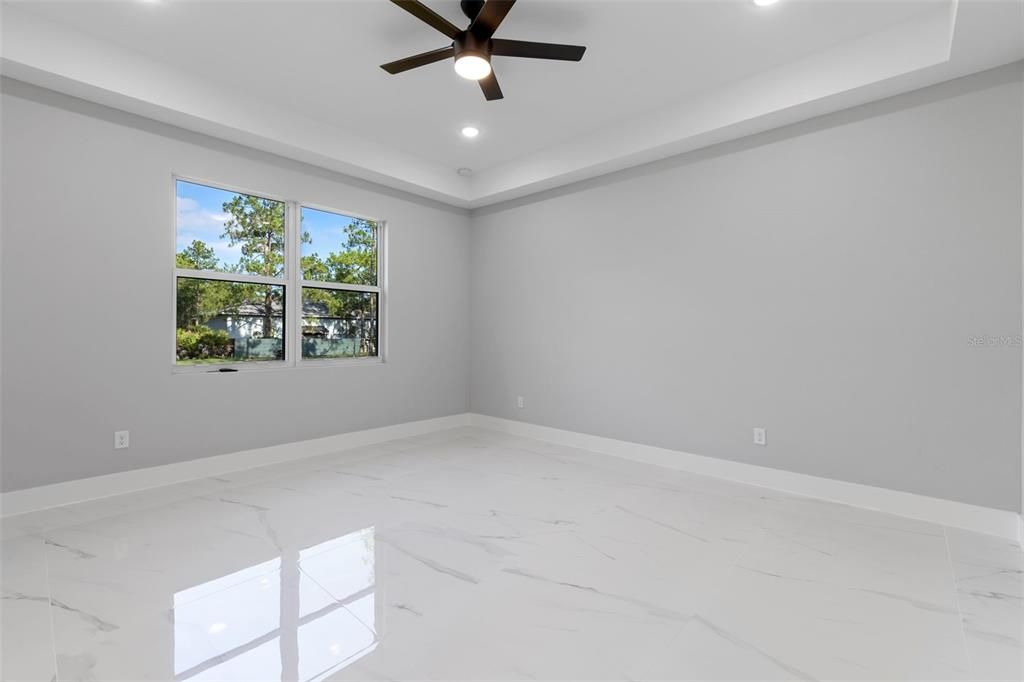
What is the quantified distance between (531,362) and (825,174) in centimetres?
292

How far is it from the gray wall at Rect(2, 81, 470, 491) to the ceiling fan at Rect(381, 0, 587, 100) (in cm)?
193

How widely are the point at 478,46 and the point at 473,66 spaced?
13cm

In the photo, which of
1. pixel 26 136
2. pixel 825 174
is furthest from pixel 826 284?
pixel 26 136

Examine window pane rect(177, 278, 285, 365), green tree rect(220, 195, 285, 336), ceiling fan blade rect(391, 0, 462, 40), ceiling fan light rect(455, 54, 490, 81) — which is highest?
ceiling fan blade rect(391, 0, 462, 40)

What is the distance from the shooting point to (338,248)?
462cm

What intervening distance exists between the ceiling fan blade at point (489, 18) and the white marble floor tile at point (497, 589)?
2.64 meters

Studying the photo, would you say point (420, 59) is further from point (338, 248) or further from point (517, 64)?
point (338, 248)

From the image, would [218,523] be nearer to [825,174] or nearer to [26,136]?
[26,136]

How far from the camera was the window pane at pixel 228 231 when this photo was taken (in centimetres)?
363

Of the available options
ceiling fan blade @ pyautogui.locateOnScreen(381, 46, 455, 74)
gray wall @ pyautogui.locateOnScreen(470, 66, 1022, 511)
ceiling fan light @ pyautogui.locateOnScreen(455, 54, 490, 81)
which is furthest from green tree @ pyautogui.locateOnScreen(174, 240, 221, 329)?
gray wall @ pyautogui.locateOnScreen(470, 66, 1022, 511)

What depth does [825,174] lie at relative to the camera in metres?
3.22

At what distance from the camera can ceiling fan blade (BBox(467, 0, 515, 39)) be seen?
7.52ft

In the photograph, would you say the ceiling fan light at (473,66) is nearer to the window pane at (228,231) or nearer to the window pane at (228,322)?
the window pane at (228,231)

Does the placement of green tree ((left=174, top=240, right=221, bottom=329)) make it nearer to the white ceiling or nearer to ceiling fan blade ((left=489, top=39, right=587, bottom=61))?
the white ceiling
